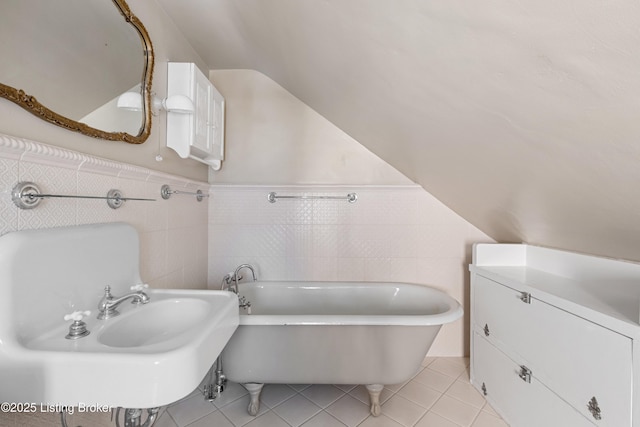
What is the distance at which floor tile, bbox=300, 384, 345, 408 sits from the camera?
161cm

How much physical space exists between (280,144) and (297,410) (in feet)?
6.16

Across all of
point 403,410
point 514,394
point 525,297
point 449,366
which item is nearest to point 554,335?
point 525,297

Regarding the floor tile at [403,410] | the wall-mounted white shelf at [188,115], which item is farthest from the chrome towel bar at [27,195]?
the floor tile at [403,410]

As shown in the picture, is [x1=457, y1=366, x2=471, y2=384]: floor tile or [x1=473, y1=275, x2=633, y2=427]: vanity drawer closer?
[x1=473, y1=275, x2=633, y2=427]: vanity drawer

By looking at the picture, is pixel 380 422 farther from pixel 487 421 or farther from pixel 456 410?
pixel 487 421

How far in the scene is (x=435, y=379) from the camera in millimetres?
1859

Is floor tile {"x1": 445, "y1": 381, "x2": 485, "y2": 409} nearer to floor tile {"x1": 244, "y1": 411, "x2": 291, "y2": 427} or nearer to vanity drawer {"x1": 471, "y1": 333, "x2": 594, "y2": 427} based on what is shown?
vanity drawer {"x1": 471, "y1": 333, "x2": 594, "y2": 427}

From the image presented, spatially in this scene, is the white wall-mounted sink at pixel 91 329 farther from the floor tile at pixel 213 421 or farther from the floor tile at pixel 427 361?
the floor tile at pixel 427 361

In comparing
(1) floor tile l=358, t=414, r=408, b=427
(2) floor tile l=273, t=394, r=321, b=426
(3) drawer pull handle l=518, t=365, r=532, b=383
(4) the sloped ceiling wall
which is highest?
(4) the sloped ceiling wall

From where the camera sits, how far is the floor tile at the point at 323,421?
143cm

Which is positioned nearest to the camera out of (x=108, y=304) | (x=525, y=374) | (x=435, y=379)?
(x=108, y=304)

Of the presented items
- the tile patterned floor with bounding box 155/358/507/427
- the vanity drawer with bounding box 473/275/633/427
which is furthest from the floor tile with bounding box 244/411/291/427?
the vanity drawer with bounding box 473/275/633/427

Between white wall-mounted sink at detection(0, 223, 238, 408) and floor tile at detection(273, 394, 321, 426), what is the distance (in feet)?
2.82

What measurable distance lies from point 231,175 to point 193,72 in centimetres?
85
